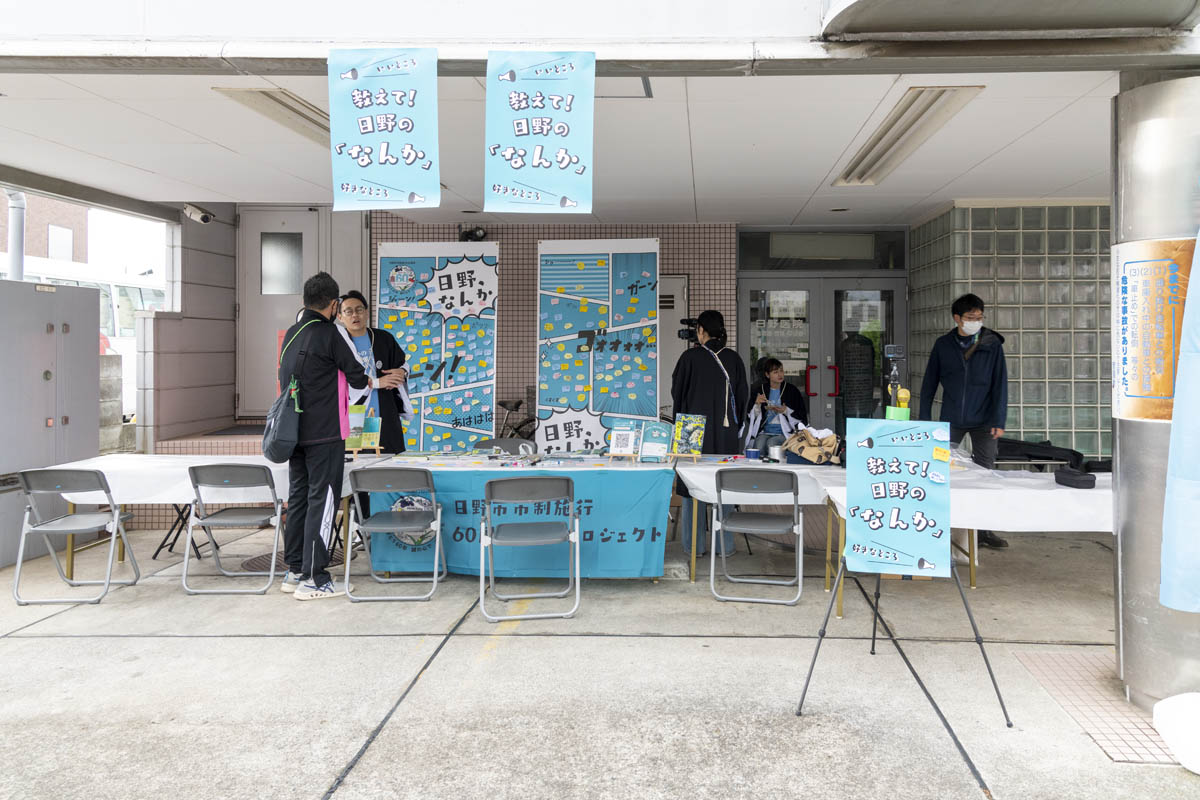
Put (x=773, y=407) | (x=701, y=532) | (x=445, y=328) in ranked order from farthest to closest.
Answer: (x=445, y=328)
(x=773, y=407)
(x=701, y=532)

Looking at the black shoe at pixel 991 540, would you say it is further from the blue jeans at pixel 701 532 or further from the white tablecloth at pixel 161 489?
the white tablecloth at pixel 161 489

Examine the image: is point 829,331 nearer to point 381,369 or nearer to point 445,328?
point 445,328

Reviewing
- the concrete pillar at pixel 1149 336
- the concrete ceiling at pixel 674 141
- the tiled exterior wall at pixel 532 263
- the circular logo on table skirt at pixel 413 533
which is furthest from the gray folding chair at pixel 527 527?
the tiled exterior wall at pixel 532 263

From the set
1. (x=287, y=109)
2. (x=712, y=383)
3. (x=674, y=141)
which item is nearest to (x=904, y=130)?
(x=674, y=141)

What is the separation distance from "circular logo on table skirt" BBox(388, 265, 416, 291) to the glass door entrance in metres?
3.35

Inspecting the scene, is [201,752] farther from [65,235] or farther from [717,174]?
[65,235]

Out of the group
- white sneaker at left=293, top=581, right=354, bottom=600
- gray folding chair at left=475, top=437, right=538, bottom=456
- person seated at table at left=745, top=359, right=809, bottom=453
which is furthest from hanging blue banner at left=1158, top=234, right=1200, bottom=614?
white sneaker at left=293, top=581, right=354, bottom=600

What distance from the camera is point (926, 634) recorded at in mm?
3760

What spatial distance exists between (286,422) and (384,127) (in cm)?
179

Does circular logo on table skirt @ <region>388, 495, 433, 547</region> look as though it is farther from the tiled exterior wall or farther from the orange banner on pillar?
the orange banner on pillar

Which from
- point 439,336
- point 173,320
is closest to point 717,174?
Answer: point 439,336

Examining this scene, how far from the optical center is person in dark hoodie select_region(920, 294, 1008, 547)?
17.2 feet

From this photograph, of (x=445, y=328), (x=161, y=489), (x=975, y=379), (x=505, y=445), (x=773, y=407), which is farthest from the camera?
(x=445, y=328)

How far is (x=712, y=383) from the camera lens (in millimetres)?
5332
